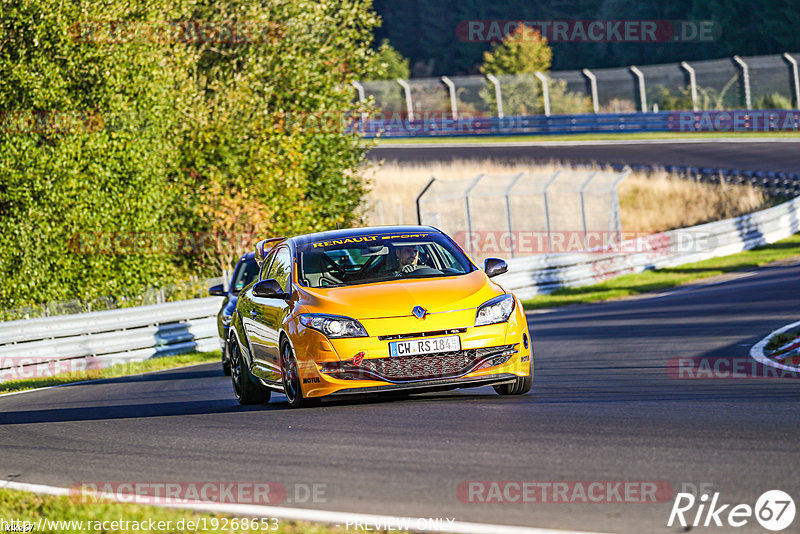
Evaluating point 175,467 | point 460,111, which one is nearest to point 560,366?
point 175,467

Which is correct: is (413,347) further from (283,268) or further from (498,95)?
(498,95)

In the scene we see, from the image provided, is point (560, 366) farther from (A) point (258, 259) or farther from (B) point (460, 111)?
(B) point (460, 111)

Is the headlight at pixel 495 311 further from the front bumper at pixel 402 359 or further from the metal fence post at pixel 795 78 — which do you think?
the metal fence post at pixel 795 78

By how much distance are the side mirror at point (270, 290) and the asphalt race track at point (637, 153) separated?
104 feet

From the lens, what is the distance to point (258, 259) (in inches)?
487

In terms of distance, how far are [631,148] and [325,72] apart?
1908 centimetres

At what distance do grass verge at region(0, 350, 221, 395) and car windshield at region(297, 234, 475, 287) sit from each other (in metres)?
7.27

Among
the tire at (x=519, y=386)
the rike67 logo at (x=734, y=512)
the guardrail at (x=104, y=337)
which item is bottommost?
the guardrail at (x=104, y=337)

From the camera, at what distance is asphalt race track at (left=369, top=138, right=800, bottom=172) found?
136 ft

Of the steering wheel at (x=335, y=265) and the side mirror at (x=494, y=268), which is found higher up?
the steering wheel at (x=335, y=265)

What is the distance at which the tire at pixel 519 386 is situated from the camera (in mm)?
9781

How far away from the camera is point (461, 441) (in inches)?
294

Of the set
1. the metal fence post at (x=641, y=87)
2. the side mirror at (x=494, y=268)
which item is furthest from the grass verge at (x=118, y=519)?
the metal fence post at (x=641, y=87)

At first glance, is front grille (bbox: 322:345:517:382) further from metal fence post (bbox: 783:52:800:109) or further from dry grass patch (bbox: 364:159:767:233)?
metal fence post (bbox: 783:52:800:109)
